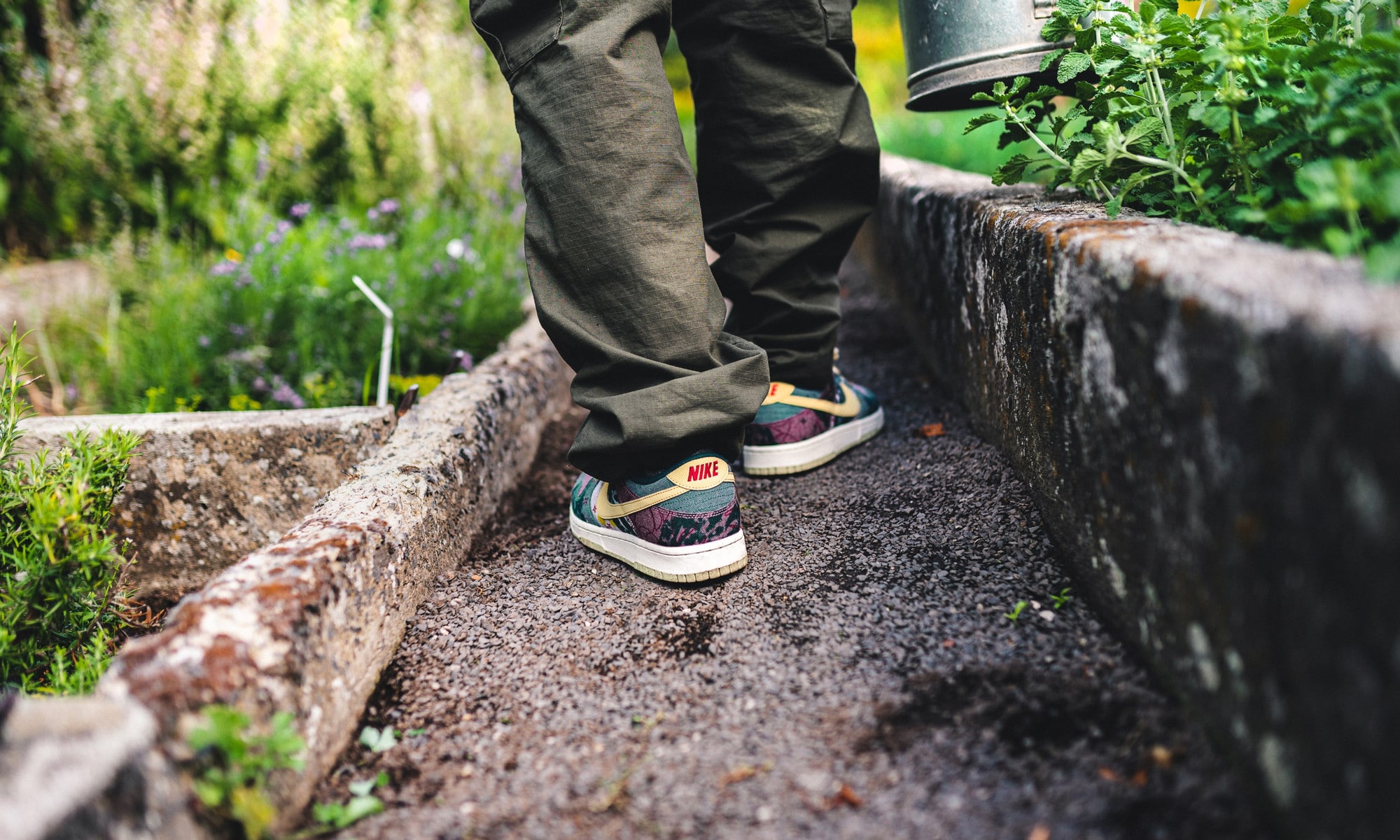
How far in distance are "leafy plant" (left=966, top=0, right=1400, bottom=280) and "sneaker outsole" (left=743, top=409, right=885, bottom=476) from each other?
62 centimetres

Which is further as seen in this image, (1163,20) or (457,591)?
(457,591)

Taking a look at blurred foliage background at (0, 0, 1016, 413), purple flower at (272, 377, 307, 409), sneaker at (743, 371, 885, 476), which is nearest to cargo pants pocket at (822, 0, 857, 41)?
sneaker at (743, 371, 885, 476)

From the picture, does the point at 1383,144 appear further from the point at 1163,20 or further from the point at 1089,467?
the point at 1089,467

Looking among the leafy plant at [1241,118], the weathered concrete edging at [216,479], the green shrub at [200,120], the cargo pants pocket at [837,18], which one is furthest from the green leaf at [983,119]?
the green shrub at [200,120]

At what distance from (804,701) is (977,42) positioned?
1.21 metres

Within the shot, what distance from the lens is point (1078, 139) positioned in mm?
1281

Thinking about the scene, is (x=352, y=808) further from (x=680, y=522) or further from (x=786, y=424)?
(x=786, y=424)

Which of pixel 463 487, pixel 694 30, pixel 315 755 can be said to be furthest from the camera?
pixel 694 30

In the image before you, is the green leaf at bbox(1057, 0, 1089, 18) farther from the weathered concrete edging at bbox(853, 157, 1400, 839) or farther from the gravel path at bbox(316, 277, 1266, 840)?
the gravel path at bbox(316, 277, 1266, 840)

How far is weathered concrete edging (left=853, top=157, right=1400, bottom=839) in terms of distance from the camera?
0.58 metres

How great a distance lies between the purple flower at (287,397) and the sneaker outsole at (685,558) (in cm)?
99

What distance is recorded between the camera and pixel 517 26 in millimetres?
1283

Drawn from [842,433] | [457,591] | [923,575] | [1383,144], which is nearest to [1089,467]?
[923,575]

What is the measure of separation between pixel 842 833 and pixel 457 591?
30.2 inches
